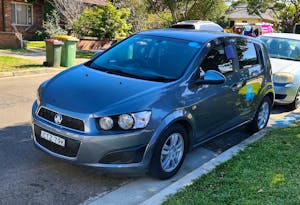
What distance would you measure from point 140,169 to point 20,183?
53.0 inches

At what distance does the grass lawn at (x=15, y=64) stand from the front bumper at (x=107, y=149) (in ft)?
25.5

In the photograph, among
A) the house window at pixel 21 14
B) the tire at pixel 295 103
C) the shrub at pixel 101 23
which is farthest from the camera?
the house window at pixel 21 14

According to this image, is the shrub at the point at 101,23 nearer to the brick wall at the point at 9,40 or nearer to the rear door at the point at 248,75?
the brick wall at the point at 9,40

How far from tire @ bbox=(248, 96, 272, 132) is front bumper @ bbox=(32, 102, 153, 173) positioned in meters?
3.17

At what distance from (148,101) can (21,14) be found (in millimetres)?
22605

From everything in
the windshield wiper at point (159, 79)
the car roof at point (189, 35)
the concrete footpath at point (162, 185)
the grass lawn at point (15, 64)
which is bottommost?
the concrete footpath at point (162, 185)

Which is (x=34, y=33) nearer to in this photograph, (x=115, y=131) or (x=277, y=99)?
(x=277, y=99)

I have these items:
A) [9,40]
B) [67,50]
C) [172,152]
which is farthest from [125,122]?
[9,40]

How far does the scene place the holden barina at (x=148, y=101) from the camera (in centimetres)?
403

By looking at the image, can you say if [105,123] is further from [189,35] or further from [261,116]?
[261,116]

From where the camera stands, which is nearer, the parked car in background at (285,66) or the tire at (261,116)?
the tire at (261,116)

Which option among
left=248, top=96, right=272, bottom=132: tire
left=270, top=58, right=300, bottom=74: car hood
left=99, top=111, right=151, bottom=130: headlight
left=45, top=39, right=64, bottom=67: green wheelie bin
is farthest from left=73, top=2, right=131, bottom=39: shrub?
left=99, top=111, right=151, bottom=130: headlight

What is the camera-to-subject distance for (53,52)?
12.6 meters

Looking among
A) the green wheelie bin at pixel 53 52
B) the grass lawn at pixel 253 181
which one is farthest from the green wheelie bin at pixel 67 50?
the grass lawn at pixel 253 181
